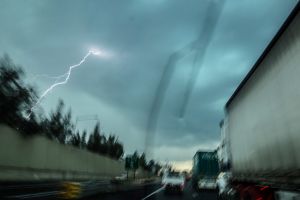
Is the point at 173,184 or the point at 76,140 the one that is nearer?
the point at 173,184

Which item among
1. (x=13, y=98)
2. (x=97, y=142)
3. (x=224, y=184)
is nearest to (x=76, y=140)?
(x=97, y=142)

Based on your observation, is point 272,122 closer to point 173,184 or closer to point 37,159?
point 173,184

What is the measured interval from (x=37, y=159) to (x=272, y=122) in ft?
123

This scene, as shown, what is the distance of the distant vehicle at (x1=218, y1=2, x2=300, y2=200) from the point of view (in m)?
9.03

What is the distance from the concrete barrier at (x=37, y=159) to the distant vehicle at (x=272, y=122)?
27251mm

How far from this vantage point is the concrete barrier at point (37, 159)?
38.5 metres

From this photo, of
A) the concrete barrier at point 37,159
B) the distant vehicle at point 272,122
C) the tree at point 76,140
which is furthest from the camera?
the tree at point 76,140

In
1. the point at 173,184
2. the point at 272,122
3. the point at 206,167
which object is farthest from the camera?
the point at 206,167

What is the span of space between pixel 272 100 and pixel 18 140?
34.4 meters

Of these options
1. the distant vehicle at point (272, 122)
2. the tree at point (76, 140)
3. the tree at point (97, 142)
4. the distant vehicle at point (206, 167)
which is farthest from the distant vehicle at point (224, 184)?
the tree at point (97, 142)

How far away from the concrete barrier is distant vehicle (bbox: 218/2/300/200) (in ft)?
89.4

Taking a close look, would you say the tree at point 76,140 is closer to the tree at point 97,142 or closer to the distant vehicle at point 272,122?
the tree at point 97,142

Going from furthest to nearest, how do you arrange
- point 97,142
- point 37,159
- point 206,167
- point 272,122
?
point 97,142 → point 37,159 → point 206,167 → point 272,122

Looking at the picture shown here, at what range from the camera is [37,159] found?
44.9m
